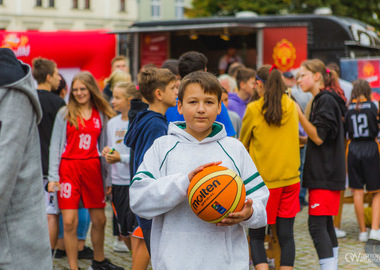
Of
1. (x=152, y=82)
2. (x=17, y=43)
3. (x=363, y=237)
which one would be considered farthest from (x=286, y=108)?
(x=17, y=43)

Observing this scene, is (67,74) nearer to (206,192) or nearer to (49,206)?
(49,206)

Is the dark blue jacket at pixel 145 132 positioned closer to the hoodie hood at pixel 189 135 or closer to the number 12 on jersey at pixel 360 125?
the hoodie hood at pixel 189 135

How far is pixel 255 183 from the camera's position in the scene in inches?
125

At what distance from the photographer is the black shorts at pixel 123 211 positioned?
5707 mm

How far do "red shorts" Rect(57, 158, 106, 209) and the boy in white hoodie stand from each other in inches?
109

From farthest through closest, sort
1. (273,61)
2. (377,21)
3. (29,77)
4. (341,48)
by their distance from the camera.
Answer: (377,21) → (273,61) → (341,48) → (29,77)

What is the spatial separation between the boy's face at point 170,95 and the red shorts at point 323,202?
1810 millimetres

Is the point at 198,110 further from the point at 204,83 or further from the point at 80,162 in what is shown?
the point at 80,162

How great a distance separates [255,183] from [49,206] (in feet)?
11.2

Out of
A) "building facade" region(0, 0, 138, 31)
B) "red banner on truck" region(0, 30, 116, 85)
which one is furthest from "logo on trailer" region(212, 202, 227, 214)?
"building facade" region(0, 0, 138, 31)

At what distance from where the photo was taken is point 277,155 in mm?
5254

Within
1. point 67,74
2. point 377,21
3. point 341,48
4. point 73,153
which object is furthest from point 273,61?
point 377,21

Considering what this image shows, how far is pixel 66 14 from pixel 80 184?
3926 cm

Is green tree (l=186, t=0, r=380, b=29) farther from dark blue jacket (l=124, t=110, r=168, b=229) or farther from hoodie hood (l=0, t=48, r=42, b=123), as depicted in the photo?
hoodie hood (l=0, t=48, r=42, b=123)
